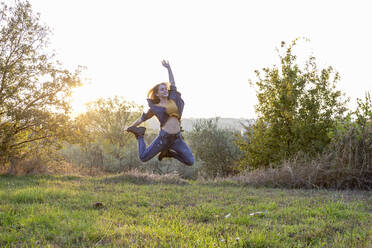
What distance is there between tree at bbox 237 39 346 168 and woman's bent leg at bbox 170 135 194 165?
613cm

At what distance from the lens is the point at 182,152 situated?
22.8 ft

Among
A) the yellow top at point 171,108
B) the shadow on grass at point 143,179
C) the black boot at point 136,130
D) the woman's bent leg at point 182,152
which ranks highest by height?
the yellow top at point 171,108

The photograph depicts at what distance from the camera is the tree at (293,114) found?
39.3ft

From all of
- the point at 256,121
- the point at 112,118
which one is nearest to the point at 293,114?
the point at 256,121

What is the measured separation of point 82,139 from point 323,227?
10.3m

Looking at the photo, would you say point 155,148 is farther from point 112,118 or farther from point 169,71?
point 112,118

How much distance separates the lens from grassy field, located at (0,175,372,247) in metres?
4.21

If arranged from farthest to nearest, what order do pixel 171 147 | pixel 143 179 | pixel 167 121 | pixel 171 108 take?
pixel 143 179
pixel 171 147
pixel 167 121
pixel 171 108

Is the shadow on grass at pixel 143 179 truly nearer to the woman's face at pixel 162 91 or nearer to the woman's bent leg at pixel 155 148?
the woman's bent leg at pixel 155 148

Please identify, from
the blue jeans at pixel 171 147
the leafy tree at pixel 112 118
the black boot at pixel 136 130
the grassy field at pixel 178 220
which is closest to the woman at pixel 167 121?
the blue jeans at pixel 171 147

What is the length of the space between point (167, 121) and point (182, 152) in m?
0.75

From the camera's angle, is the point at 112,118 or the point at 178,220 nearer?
the point at 178,220

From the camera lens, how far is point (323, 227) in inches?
192

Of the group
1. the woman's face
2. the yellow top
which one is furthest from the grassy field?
the woman's face
